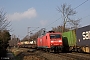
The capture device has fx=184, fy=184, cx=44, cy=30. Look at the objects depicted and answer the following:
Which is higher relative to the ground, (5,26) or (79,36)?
(5,26)

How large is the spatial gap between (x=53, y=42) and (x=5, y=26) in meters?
7.61

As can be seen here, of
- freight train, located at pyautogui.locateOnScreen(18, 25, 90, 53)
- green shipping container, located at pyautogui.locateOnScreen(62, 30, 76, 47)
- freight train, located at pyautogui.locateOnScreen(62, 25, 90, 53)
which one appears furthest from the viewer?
green shipping container, located at pyautogui.locateOnScreen(62, 30, 76, 47)

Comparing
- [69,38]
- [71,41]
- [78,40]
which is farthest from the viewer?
[69,38]

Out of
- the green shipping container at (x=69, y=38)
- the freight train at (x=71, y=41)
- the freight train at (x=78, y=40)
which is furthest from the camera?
the green shipping container at (x=69, y=38)

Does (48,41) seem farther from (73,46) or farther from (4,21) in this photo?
(4,21)

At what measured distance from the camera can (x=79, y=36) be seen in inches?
992

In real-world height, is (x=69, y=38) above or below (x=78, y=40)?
above

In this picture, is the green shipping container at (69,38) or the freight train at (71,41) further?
the green shipping container at (69,38)

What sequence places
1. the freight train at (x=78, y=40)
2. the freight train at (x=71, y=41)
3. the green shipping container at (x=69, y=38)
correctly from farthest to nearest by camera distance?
the green shipping container at (x=69, y=38)
the freight train at (x=71, y=41)
the freight train at (x=78, y=40)

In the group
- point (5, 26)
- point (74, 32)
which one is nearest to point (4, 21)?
point (5, 26)

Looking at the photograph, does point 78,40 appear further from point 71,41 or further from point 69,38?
point 69,38

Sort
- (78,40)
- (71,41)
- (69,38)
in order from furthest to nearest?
(69,38), (71,41), (78,40)

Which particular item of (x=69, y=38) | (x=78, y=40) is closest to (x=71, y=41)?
(x=69, y=38)

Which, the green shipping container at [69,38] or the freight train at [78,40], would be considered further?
the green shipping container at [69,38]
